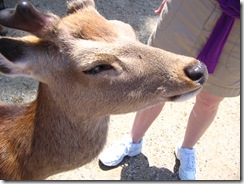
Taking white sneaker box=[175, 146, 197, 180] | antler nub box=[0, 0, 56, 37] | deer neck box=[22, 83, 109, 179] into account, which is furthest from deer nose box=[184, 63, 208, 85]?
white sneaker box=[175, 146, 197, 180]

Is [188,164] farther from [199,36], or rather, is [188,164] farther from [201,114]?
[199,36]

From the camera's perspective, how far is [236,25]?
235 centimetres

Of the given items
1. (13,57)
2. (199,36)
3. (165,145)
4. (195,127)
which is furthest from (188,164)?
(13,57)

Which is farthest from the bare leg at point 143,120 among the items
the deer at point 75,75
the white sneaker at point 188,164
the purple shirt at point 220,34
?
the deer at point 75,75

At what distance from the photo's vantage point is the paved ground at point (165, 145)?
11.5ft

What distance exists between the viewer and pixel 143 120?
3295 millimetres

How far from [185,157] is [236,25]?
1.53 m

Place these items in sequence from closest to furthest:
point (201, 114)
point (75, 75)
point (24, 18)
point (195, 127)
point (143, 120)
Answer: point (24, 18) < point (75, 75) < point (201, 114) < point (195, 127) < point (143, 120)

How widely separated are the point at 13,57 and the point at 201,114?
5.31 feet

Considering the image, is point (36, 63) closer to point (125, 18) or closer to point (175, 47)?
point (175, 47)

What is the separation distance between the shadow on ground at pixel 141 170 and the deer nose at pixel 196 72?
1612 millimetres

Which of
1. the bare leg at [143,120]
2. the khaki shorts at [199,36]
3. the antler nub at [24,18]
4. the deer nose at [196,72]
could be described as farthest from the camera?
the bare leg at [143,120]

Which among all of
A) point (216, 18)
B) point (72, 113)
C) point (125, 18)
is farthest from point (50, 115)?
point (125, 18)

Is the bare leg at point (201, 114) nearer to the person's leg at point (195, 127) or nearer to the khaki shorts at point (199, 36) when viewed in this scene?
the person's leg at point (195, 127)
